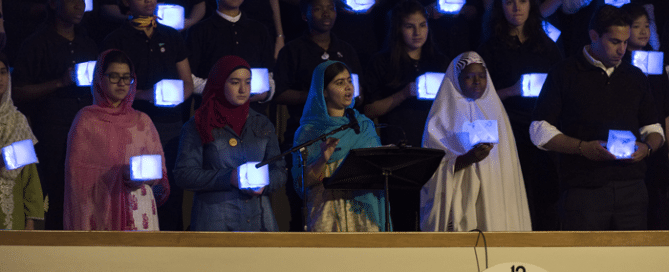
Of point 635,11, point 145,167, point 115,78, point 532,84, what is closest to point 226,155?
point 145,167

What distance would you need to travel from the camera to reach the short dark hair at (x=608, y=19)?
12.4 ft

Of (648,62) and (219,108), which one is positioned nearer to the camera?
(219,108)

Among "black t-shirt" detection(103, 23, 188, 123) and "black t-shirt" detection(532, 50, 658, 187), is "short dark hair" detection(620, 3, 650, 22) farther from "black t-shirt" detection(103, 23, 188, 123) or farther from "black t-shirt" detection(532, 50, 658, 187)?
"black t-shirt" detection(103, 23, 188, 123)

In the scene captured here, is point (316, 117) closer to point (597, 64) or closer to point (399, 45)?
point (399, 45)

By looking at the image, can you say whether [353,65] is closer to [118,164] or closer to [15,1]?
[118,164]

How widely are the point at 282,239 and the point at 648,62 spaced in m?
2.78

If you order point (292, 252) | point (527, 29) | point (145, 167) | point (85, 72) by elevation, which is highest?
point (527, 29)

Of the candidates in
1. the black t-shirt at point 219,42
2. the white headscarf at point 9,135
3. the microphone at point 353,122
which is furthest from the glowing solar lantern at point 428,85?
the white headscarf at point 9,135

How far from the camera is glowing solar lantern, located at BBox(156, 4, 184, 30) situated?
4160mm

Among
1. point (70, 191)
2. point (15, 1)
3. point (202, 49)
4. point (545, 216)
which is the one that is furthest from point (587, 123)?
point (15, 1)

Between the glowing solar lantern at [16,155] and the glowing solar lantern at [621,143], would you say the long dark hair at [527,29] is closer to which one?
the glowing solar lantern at [621,143]

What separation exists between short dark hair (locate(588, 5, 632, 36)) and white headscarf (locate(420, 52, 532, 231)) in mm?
671

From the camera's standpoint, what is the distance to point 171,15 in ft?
13.7

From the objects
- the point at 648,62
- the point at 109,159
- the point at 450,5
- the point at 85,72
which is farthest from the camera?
the point at 450,5
